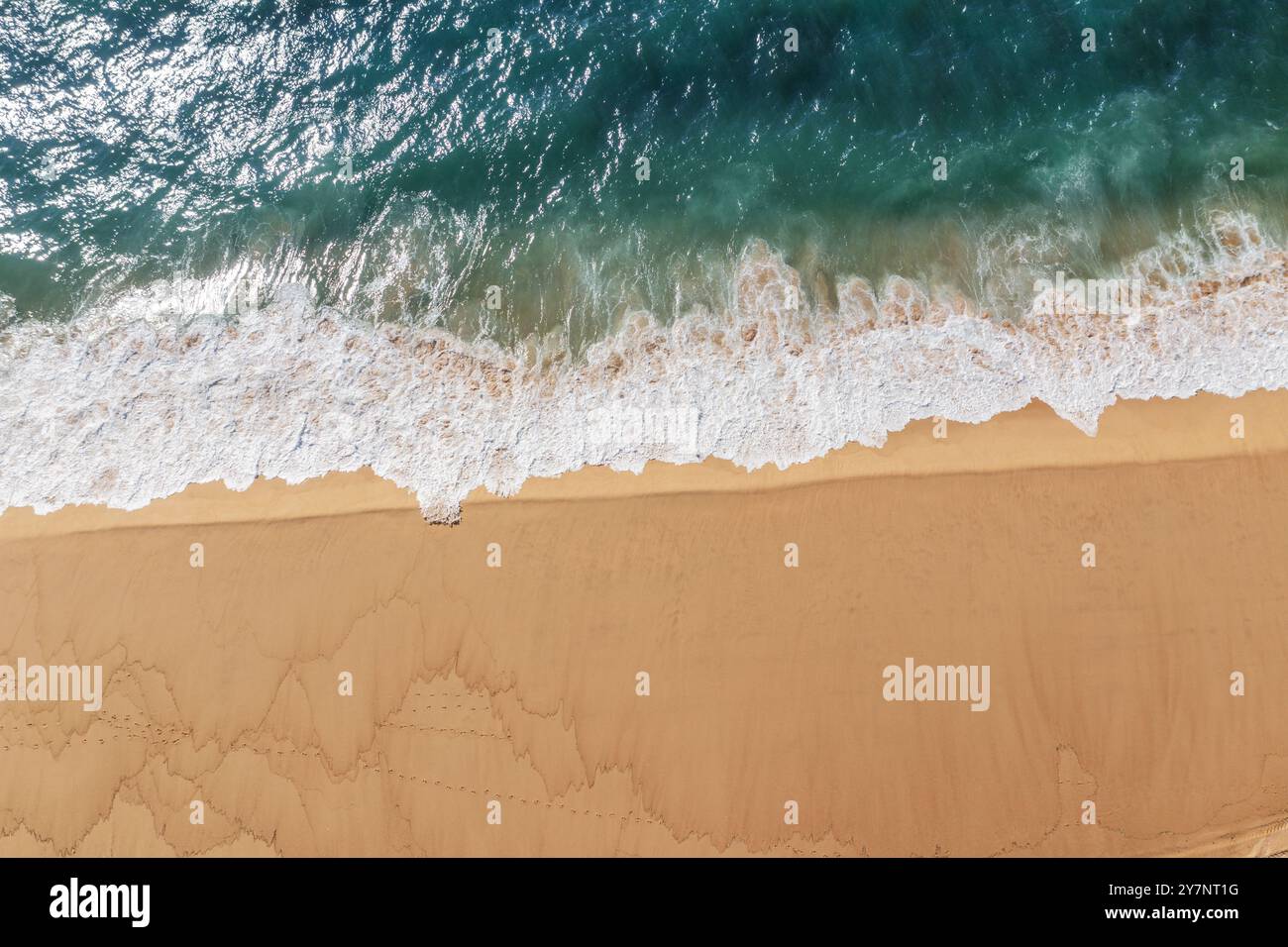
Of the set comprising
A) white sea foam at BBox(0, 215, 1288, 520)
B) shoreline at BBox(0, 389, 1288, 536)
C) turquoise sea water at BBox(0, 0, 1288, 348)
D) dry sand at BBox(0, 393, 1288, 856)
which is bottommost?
dry sand at BBox(0, 393, 1288, 856)

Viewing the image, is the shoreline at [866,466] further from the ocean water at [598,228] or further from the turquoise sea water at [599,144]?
the turquoise sea water at [599,144]

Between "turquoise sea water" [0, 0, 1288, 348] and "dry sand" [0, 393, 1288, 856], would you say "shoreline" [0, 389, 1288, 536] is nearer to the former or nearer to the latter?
"dry sand" [0, 393, 1288, 856]

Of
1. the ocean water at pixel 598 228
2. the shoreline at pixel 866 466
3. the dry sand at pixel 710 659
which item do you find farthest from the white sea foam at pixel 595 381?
the dry sand at pixel 710 659

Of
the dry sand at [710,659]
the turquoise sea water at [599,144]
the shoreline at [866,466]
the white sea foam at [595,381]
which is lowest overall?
the dry sand at [710,659]

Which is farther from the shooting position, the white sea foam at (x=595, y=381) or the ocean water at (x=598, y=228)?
the ocean water at (x=598, y=228)

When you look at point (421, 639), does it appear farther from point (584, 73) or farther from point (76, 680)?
point (584, 73)

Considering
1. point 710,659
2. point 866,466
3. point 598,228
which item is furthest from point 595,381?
point 710,659

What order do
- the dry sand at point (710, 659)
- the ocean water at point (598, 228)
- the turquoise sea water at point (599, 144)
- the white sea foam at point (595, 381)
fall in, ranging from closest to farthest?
the dry sand at point (710, 659) → the white sea foam at point (595, 381) → the ocean water at point (598, 228) → the turquoise sea water at point (599, 144)

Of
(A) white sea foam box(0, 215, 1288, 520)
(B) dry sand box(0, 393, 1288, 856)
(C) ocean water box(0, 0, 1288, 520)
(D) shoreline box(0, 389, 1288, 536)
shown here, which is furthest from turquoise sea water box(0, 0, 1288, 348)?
(B) dry sand box(0, 393, 1288, 856)

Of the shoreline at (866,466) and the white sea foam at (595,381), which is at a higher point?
the white sea foam at (595,381)
